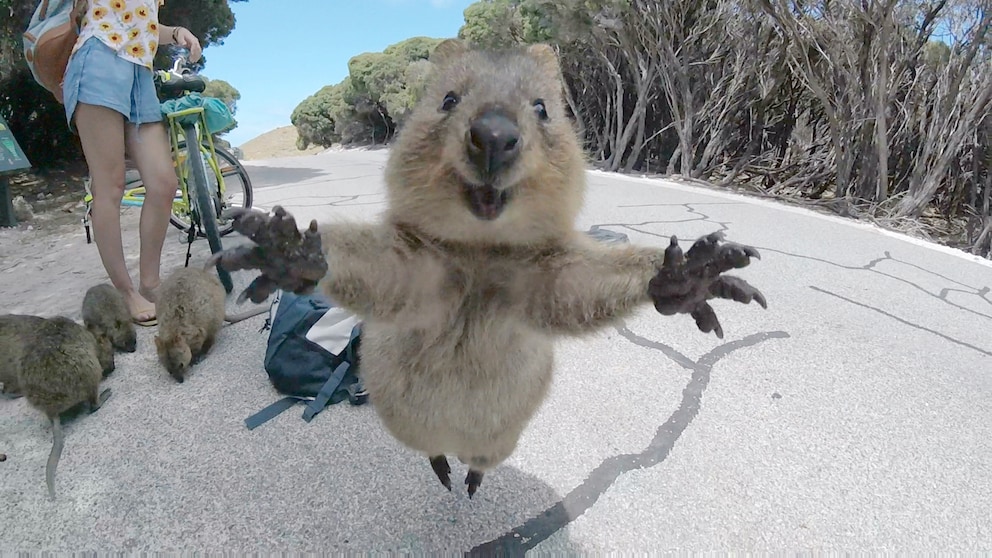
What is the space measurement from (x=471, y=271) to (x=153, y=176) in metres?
2.55

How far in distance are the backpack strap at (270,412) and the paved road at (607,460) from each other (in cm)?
4

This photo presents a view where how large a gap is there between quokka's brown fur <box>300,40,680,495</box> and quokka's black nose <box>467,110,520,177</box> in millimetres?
65

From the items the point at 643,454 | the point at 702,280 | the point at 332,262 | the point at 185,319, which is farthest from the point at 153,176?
the point at 702,280

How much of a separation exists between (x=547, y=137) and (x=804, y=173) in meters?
9.97

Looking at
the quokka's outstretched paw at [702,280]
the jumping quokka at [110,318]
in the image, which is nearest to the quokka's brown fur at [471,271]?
the quokka's outstretched paw at [702,280]

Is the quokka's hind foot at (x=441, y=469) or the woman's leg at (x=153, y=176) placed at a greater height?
the woman's leg at (x=153, y=176)

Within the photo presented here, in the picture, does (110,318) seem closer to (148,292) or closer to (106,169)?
(148,292)

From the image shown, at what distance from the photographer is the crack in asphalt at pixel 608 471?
1.95 metres

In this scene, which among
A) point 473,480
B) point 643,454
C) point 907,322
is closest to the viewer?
point 473,480

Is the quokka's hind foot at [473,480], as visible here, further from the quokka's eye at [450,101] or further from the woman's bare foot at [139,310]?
the woman's bare foot at [139,310]

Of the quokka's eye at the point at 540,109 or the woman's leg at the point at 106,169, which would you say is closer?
the quokka's eye at the point at 540,109

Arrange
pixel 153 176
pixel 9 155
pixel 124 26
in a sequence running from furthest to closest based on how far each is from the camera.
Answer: pixel 9 155
pixel 153 176
pixel 124 26

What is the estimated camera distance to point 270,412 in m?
2.61

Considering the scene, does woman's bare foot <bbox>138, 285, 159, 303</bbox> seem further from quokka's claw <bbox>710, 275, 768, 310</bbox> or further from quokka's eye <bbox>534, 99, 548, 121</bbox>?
quokka's claw <bbox>710, 275, 768, 310</bbox>
